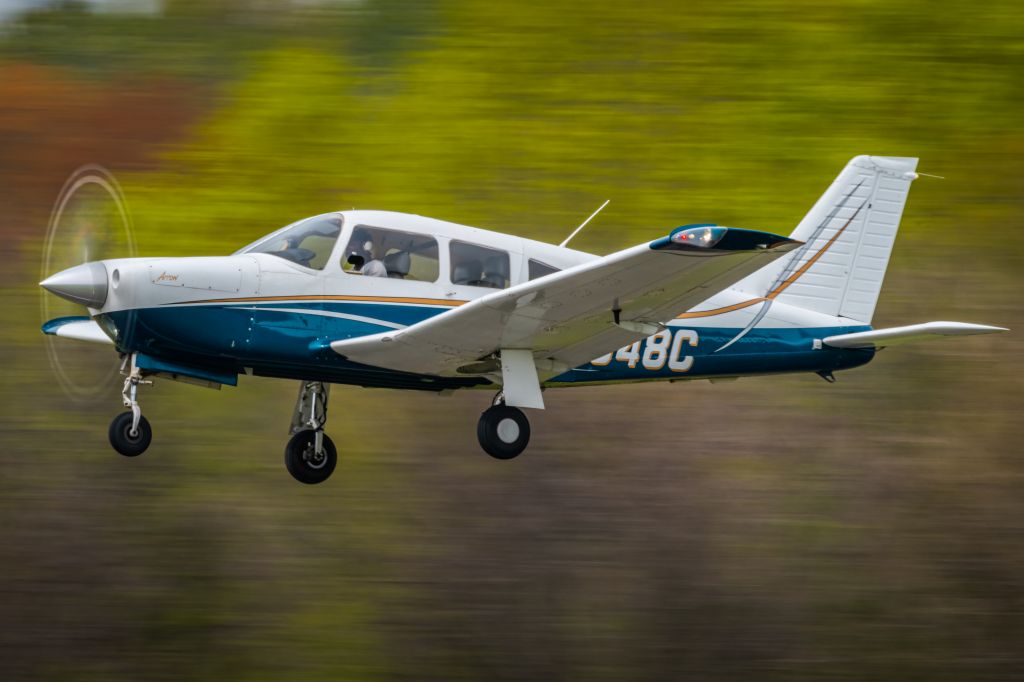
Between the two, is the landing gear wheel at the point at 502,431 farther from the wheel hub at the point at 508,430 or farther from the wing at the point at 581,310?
the wing at the point at 581,310

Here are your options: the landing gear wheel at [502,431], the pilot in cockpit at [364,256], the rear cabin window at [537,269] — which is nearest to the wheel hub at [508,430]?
the landing gear wheel at [502,431]

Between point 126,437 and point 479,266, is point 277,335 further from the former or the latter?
point 479,266

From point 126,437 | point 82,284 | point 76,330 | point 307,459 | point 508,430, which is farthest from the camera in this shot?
point 307,459

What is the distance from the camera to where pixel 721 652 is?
59.8ft

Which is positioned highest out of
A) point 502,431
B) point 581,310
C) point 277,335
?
point 581,310

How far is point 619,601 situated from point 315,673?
4.26m

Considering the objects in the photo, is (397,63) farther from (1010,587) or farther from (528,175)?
(1010,587)

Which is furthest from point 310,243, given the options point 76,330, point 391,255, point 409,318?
point 76,330

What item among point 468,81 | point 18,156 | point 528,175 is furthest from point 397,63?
point 18,156

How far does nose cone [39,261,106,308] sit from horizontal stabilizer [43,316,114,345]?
1162mm

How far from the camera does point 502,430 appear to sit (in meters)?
9.38

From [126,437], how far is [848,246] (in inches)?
244

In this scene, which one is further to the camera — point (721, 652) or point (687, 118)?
point (687, 118)

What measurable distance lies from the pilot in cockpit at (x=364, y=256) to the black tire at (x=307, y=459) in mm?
1766
